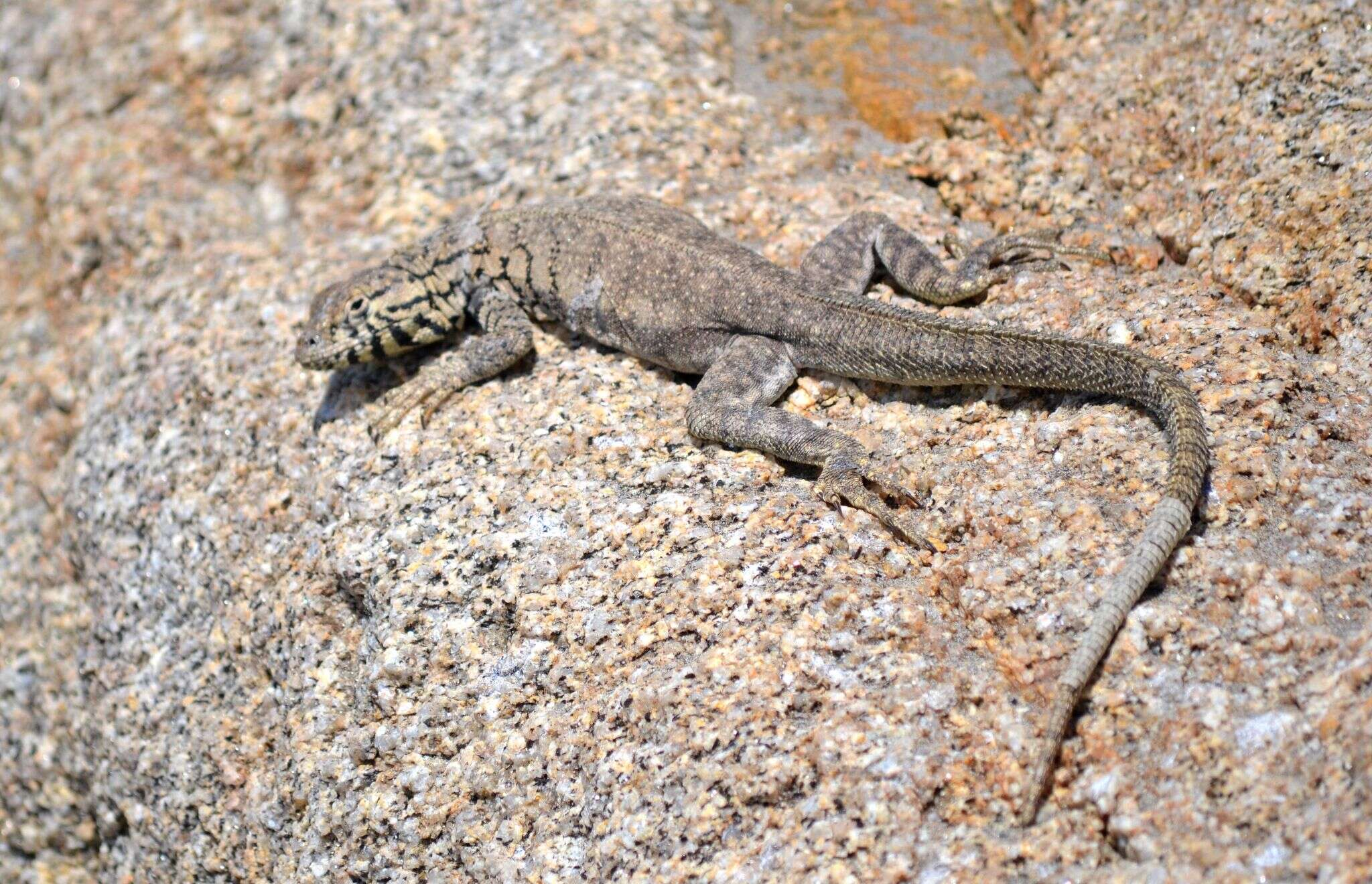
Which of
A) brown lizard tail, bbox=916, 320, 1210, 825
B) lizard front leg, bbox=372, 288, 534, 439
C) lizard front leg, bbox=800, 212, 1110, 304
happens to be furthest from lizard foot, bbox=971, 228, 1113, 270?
lizard front leg, bbox=372, 288, 534, 439

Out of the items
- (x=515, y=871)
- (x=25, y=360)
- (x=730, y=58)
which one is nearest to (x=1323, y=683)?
(x=515, y=871)

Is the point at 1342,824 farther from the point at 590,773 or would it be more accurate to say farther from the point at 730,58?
the point at 730,58

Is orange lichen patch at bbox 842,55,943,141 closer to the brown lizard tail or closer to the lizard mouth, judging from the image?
the brown lizard tail

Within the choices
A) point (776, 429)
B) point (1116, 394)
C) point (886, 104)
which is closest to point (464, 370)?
point (776, 429)

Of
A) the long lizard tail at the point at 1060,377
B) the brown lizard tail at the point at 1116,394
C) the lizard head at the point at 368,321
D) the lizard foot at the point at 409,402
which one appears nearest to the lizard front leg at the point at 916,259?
the long lizard tail at the point at 1060,377

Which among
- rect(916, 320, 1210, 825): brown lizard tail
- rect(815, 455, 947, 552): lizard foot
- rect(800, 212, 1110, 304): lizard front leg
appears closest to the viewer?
rect(916, 320, 1210, 825): brown lizard tail

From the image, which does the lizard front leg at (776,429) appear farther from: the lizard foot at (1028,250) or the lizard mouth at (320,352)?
the lizard mouth at (320,352)
